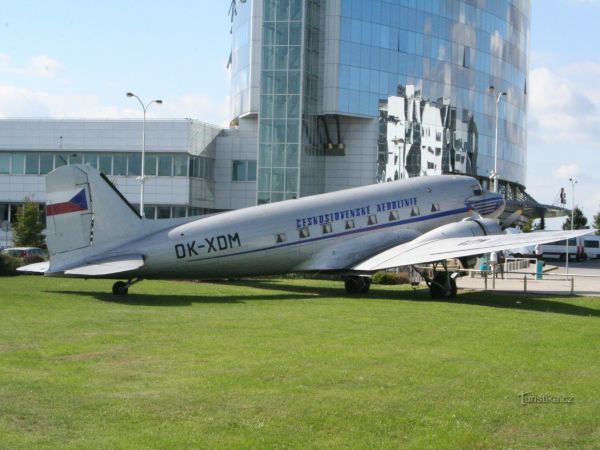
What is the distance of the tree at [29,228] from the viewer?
5778 centimetres

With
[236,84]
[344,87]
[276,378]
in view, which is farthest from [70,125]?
[276,378]

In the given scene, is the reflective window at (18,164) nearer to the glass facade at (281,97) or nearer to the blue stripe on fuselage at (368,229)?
the glass facade at (281,97)

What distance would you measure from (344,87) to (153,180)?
19.4 m

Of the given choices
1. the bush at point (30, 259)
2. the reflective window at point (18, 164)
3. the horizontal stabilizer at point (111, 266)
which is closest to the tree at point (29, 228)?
the bush at point (30, 259)

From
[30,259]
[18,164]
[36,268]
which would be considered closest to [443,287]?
[36,268]

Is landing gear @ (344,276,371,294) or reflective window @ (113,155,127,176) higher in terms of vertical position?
reflective window @ (113,155,127,176)

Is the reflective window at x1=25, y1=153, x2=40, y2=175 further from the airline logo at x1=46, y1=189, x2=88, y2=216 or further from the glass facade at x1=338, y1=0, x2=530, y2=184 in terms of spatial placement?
the airline logo at x1=46, y1=189, x2=88, y2=216

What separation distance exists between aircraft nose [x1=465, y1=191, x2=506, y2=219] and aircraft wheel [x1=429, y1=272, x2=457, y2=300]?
6131mm

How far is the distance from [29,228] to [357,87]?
103 feet

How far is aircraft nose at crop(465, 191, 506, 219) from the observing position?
36250 millimetres

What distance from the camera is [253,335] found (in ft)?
60.4

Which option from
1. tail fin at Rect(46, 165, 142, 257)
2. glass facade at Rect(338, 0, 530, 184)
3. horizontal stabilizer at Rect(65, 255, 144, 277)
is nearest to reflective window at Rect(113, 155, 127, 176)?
glass facade at Rect(338, 0, 530, 184)

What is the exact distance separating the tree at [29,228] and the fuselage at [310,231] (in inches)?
1263

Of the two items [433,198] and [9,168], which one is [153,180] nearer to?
[9,168]
